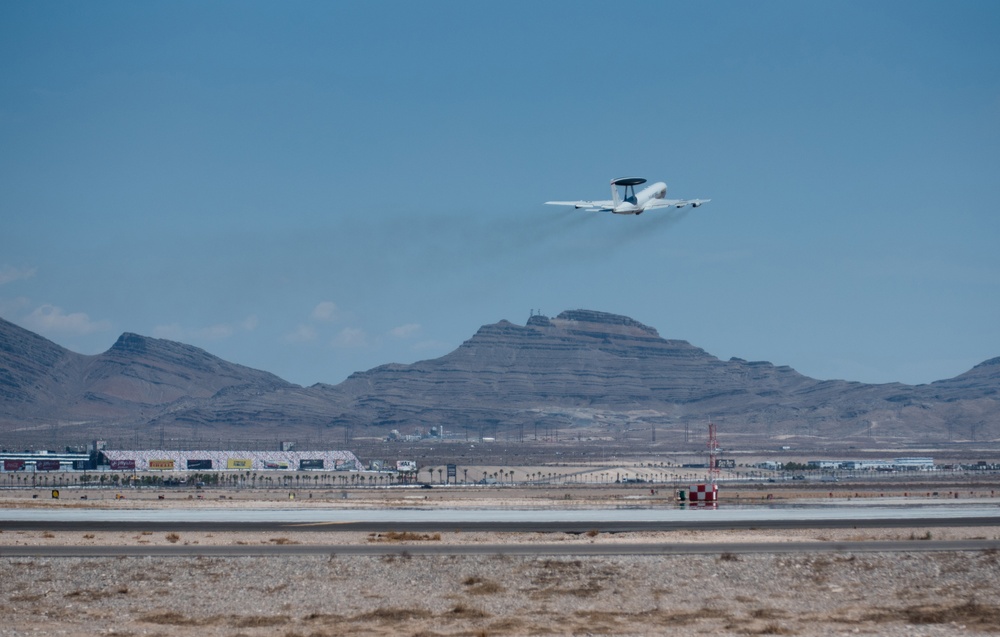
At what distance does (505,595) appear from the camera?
3497cm

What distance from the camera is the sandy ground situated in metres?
30.8

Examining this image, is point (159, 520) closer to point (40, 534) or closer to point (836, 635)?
point (40, 534)

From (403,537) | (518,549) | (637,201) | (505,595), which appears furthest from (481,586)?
(637,201)

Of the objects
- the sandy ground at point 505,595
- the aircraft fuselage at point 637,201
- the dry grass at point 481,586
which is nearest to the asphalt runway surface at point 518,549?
the sandy ground at point 505,595

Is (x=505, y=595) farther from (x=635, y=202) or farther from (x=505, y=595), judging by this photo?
(x=635, y=202)

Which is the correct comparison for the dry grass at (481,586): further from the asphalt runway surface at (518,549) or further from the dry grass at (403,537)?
the dry grass at (403,537)

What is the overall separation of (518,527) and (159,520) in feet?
67.1

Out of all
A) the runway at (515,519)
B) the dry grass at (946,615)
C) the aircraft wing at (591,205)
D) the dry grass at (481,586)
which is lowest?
the dry grass at (946,615)

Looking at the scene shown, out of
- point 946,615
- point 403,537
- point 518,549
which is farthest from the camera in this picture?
point 403,537

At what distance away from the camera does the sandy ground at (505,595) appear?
3078 cm

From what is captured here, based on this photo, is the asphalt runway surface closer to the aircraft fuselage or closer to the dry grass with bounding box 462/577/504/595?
the dry grass with bounding box 462/577/504/595

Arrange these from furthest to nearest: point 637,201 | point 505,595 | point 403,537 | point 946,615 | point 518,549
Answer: point 637,201
point 403,537
point 518,549
point 505,595
point 946,615

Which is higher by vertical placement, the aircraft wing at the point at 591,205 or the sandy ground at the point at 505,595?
the aircraft wing at the point at 591,205

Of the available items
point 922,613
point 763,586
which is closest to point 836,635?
point 922,613
